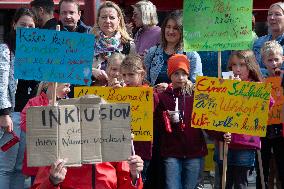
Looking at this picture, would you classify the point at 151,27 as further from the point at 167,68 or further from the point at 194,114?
the point at 194,114

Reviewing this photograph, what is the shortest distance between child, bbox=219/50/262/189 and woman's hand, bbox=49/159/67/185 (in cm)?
230

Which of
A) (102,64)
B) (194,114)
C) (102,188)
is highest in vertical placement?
(102,64)

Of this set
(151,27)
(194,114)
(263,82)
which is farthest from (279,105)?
(151,27)

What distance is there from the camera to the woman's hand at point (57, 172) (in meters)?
4.92

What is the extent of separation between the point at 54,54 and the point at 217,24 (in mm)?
1720

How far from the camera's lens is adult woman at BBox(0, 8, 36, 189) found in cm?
663

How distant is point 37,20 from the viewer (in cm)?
749

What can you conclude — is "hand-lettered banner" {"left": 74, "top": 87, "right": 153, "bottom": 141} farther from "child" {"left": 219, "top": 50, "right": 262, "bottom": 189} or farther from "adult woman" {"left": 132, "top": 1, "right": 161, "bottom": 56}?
"adult woman" {"left": 132, "top": 1, "right": 161, "bottom": 56}

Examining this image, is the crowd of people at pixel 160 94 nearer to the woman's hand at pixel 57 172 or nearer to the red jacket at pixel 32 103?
the red jacket at pixel 32 103

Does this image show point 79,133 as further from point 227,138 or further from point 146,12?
point 146,12

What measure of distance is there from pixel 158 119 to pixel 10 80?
4.41ft

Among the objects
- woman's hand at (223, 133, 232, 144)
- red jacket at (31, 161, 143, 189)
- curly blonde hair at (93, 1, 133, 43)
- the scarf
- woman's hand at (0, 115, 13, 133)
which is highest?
curly blonde hair at (93, 1, 133, 43)

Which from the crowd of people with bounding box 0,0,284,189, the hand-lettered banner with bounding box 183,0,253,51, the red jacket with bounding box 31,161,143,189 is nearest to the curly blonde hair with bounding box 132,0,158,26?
the crowd of people with bounding box 0,0,284,189

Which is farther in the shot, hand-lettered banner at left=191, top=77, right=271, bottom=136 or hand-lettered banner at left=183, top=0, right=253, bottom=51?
hand-lettered banner at left=183, top=0, right=253, bottom=51
